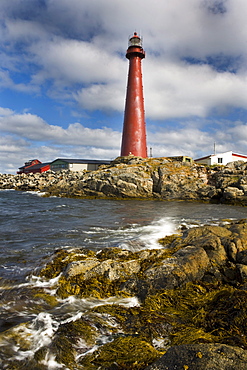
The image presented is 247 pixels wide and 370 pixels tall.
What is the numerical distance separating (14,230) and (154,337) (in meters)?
9.65

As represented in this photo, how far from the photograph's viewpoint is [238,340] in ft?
11.8

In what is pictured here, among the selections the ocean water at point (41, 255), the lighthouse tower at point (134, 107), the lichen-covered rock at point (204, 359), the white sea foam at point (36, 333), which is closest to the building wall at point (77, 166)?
the lighthouse tower at point (134, 107)

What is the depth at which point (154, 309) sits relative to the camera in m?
4.74

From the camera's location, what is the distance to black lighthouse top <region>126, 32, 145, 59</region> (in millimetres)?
36625

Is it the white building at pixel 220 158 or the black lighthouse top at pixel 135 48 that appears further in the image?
the white building at pixel 220 158

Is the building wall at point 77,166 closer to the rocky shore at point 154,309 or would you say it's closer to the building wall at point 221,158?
the building wall at point 221,158

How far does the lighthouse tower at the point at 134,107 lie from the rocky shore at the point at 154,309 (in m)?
30.7

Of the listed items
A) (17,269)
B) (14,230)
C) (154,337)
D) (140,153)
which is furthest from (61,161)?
(154,337)

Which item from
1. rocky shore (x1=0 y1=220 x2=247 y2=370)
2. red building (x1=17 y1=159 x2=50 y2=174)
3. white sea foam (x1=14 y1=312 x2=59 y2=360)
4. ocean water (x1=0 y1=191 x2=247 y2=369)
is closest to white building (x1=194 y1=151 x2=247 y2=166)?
ocean water (x1=0 y1=191 x2=247 y2=369)

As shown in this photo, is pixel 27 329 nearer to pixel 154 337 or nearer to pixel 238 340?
pixel 154 337

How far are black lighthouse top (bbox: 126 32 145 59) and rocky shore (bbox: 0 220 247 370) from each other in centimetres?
3644

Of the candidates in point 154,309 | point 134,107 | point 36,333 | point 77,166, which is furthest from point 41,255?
point 77,166

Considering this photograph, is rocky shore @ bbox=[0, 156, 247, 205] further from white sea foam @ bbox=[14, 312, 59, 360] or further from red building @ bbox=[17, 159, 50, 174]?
red building @ bbox=[17, 159, 50, 174]

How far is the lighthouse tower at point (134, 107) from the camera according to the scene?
3656 cm
